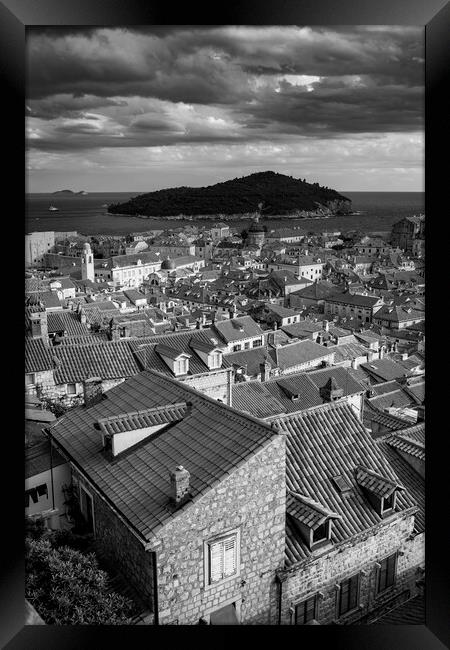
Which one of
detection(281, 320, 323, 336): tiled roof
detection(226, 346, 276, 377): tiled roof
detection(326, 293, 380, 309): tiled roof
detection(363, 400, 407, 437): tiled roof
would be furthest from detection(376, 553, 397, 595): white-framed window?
detection(326, 293, 380, 309): tiled roof


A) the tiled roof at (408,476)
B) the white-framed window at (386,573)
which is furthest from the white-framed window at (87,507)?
the tiled roof at (408,476)

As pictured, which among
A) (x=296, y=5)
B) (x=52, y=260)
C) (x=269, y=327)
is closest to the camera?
(x=296, y=5)

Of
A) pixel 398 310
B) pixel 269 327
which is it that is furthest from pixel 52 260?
pixel 398 310
